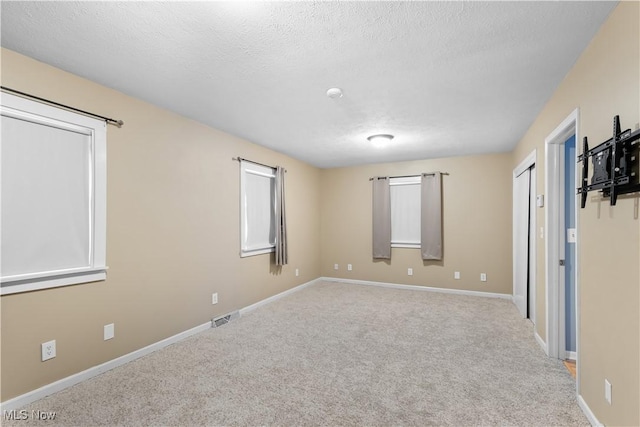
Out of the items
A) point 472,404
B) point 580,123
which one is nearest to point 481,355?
point 472,404

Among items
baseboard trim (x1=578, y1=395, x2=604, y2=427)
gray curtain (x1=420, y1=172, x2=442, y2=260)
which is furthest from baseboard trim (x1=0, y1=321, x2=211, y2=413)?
gray curtain (x1=420, y1=172, x2=442, y2=260)

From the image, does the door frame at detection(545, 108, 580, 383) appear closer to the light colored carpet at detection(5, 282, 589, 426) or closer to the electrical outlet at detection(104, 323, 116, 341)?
the light colored carpet at detection(5, 282, 589, 426)

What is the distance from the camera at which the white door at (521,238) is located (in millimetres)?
3764

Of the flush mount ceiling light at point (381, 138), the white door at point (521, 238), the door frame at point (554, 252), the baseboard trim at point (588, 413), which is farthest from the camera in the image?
the flush mount ceiling light at point (381, 138)

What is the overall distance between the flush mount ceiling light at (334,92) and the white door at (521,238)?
8.84 ft

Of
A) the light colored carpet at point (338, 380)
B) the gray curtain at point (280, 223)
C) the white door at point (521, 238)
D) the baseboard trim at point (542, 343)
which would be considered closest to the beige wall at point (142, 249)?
the light colored carpet at point (338, 380)

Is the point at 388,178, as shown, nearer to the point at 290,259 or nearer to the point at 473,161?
the point at 473,161

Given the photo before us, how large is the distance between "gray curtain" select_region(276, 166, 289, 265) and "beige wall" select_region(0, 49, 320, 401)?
44 centimetres

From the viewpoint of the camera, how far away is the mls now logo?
1.95m

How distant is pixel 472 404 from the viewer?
2.09m

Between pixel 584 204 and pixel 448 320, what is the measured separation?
2.37 m

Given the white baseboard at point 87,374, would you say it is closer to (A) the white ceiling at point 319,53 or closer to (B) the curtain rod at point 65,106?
(B) the curtain rod at point 65,106

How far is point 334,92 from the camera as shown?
2.63 meters

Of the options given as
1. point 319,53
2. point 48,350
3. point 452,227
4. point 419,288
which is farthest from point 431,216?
point 48,350
